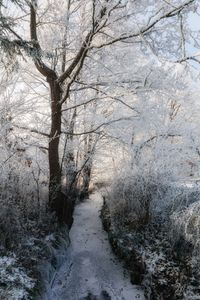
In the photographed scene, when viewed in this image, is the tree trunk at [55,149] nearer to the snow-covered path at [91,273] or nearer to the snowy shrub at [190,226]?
the snow-covered path at [91,273]

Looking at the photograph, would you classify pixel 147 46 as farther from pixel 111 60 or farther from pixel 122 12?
pixel 111 60

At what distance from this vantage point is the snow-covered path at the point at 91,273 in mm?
6574

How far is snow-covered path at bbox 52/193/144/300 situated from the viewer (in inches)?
259

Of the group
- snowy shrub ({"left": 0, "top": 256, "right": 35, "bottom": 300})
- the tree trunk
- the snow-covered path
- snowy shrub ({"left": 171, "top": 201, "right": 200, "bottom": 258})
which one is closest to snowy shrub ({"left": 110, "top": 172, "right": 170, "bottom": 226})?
Answer: the snow-covered path

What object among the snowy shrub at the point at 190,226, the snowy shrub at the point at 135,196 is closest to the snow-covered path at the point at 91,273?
the snowy shrub at the point at 135,196

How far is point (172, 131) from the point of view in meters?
12.4

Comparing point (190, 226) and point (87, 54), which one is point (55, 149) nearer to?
point (87, 54)

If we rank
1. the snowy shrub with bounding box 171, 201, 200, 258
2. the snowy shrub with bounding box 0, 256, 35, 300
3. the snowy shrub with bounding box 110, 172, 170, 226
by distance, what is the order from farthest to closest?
the snowy shrub with bounding box 110, 172, 170, 226
the snowy shrub with bounding box 171, 201, 200, 258
the snowy shrub with bounding box 0, 256, 35, 300

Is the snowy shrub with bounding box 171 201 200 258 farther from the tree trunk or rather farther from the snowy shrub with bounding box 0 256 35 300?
the tree trunk

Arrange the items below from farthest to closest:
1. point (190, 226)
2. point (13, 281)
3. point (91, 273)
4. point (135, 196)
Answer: point (135, 196) → point (91, 273) → point (190, 226) → point (13, 281)

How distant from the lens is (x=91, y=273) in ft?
24.4

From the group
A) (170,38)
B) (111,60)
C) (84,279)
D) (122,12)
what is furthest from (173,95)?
(84,279)

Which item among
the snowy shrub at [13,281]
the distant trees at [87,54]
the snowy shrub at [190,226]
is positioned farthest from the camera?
the distant trees at [87,54]

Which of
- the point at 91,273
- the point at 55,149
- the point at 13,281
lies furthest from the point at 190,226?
the point at 55,149
